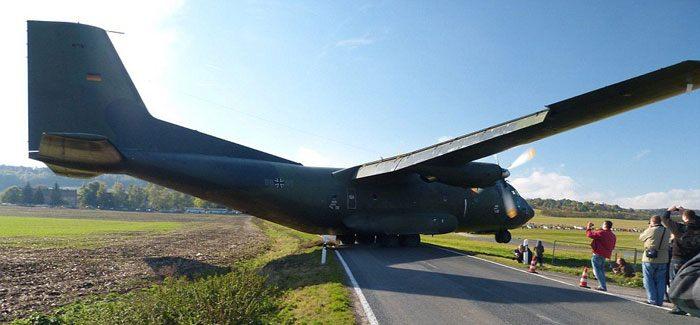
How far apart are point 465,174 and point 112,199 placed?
170 m

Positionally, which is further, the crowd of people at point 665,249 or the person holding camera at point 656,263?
the person holding camera at point 656,263

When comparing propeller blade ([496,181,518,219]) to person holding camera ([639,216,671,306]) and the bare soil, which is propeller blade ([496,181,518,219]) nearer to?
person holding camera ([639,216,671,306])

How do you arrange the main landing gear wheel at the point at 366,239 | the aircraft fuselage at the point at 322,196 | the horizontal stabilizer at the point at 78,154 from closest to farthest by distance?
1. the horizontal stabilizer at the point at 78,154
2. the aircraft fuselage at the point at 322,196
3. the main landing gear wheel at the point at 366,239

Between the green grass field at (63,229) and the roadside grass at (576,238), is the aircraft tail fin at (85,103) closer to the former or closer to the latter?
the green grass field at (63,229)

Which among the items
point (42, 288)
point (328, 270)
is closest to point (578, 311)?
point (328, 270)

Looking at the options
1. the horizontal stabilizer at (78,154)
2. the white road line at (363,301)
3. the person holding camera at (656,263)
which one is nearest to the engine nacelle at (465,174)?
the white road line at (363,301)

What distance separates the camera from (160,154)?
55.3 ft

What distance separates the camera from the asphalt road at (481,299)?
27.0 feet

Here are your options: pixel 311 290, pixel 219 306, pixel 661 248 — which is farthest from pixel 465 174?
→ pixel 219 306

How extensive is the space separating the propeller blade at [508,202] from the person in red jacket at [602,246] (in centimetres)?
1311

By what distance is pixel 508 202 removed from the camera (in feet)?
80.7

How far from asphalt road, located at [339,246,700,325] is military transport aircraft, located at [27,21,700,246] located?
502 centimetres

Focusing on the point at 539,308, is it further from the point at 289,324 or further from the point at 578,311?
the point at 289,324

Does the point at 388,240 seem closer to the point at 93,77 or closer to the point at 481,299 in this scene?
the point at 481,299
